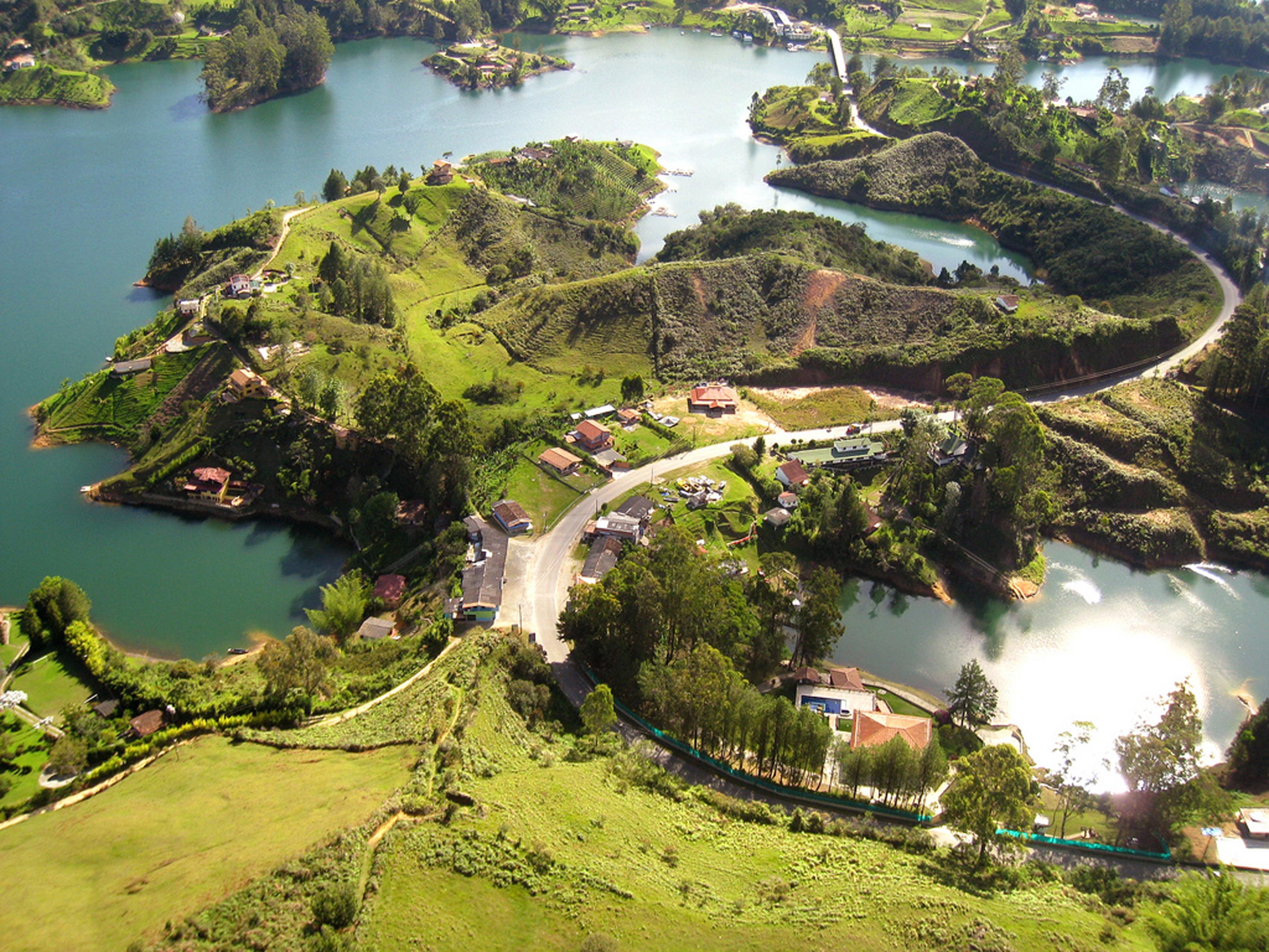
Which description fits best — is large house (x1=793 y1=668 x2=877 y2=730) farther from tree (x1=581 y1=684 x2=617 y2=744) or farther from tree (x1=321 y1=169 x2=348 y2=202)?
tree (x1=321 y1=169 x2=348 y2=202)

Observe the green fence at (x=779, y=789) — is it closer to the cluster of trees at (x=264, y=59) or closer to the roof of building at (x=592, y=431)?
the roof of building at (x=592, y=431)

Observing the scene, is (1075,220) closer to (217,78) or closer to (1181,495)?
(1181,495)

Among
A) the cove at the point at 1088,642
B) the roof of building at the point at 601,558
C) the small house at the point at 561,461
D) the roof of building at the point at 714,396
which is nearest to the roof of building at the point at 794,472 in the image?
the cove at the point at 1088,642

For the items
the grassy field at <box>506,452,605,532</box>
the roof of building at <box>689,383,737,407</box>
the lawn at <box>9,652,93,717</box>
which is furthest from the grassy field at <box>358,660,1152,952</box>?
the roof of building at <box>689,383,737,407</box>

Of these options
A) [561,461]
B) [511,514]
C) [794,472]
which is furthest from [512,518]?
[794,472]

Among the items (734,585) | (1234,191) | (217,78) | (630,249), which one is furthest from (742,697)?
(217,78)

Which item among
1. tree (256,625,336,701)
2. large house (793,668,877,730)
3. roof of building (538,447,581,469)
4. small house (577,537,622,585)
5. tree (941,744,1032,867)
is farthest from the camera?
roof of building (538,447,581,469)
